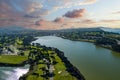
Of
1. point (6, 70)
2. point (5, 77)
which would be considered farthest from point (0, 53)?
point (5, 77)

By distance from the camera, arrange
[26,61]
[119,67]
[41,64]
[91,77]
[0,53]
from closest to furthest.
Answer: [91,77] < [119,67] < [41,64] < [26,61] < [0,53]

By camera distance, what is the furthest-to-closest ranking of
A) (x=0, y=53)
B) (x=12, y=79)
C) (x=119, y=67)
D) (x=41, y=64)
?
(x=0, y=53), (x=41, y=64), (x=119, y=67), (x=12, y=79)

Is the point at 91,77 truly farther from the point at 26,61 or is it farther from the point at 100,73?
the point at 26,61

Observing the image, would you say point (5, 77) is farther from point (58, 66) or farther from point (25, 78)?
point (58, 66)

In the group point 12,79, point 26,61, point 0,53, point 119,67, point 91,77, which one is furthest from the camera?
point 0,53

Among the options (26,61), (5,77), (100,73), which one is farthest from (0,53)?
(100,73)

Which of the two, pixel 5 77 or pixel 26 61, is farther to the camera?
pixel 26 61

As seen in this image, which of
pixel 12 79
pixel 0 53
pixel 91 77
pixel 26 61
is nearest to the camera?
pixel 91 77

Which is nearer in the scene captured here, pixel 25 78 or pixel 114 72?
pixel 25 78
